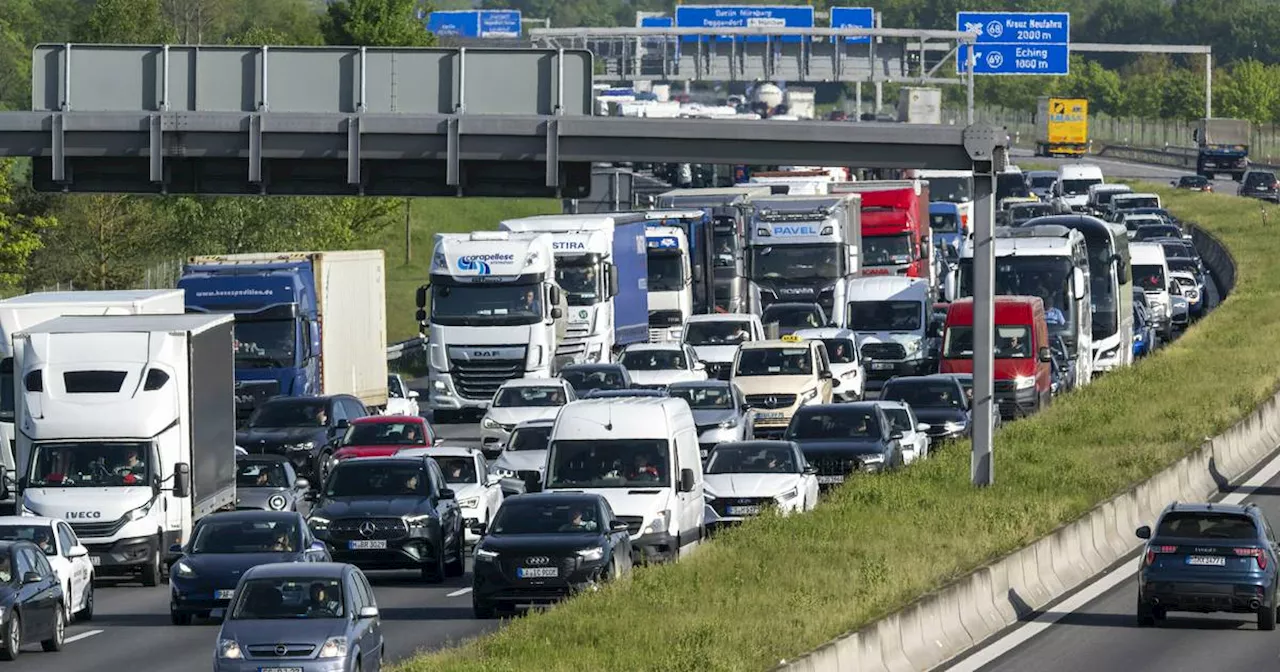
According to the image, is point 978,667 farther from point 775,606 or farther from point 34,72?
point 34,72

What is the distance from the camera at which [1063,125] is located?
132m

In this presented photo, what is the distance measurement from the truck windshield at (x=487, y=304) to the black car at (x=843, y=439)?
419 inches

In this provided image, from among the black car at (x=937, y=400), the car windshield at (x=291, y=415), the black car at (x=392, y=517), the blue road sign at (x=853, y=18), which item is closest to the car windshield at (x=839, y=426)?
the black car at (x=937, y=400)

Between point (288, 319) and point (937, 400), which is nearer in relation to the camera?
point (937, 400)

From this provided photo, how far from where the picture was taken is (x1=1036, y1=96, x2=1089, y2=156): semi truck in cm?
13025

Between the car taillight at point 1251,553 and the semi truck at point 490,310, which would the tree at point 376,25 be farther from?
the car taillight at point 1251,553

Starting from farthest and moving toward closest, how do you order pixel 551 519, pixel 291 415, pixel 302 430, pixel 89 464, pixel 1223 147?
pixel 1223 147, pixel 291 415, pixel 302 430, pixel 89 464, pixel 551 519

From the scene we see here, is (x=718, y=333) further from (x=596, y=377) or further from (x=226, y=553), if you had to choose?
(x=226, y=553)

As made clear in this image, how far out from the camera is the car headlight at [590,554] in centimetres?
2502

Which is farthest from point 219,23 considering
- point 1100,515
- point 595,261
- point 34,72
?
point 1100,515

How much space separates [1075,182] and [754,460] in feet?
247

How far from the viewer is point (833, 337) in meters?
49.3

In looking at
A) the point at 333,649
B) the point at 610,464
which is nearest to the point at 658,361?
the point at 610,464

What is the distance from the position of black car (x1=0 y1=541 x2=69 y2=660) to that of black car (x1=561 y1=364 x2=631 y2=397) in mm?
21272
